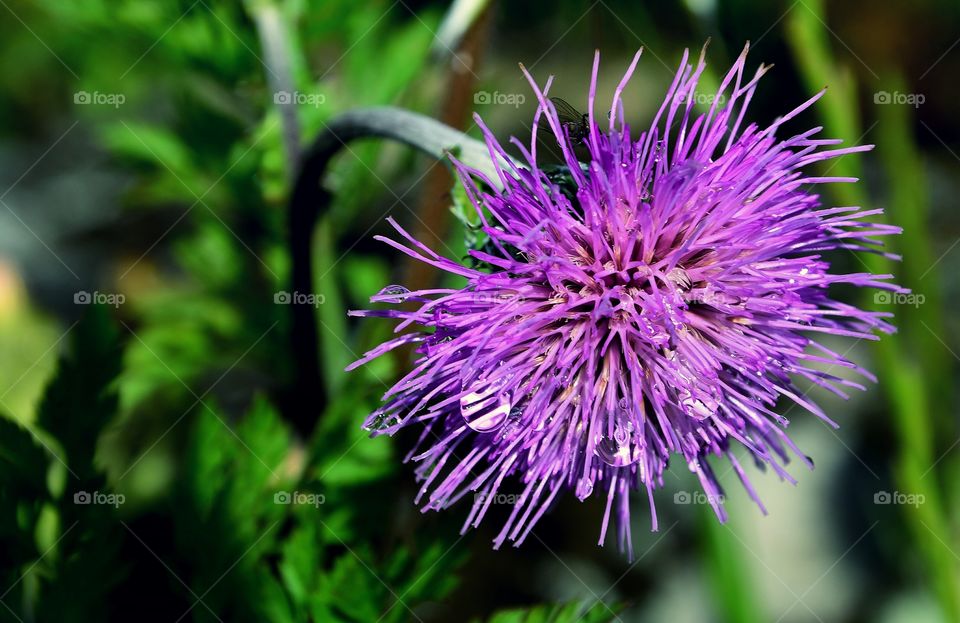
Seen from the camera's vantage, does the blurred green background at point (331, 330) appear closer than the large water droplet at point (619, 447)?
No

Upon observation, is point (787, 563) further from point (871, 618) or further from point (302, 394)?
point (302, 394)

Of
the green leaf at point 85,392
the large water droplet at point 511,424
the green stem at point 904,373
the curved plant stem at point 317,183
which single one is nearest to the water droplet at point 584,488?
the large water droplet at point 511,424

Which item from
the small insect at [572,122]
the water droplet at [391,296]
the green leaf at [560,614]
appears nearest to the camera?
the water droplet at [391,296]

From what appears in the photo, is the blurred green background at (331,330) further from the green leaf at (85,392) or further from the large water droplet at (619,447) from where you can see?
the large water droplet at (619,447)

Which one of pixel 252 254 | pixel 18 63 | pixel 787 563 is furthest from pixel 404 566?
pixel 18 63

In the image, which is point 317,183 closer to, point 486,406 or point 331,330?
point 331,330

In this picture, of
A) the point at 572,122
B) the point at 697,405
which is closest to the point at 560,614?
the point at 697,405

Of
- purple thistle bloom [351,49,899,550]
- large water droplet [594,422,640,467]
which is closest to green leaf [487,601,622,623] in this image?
purple thistle bloom [351,49,899,550]
